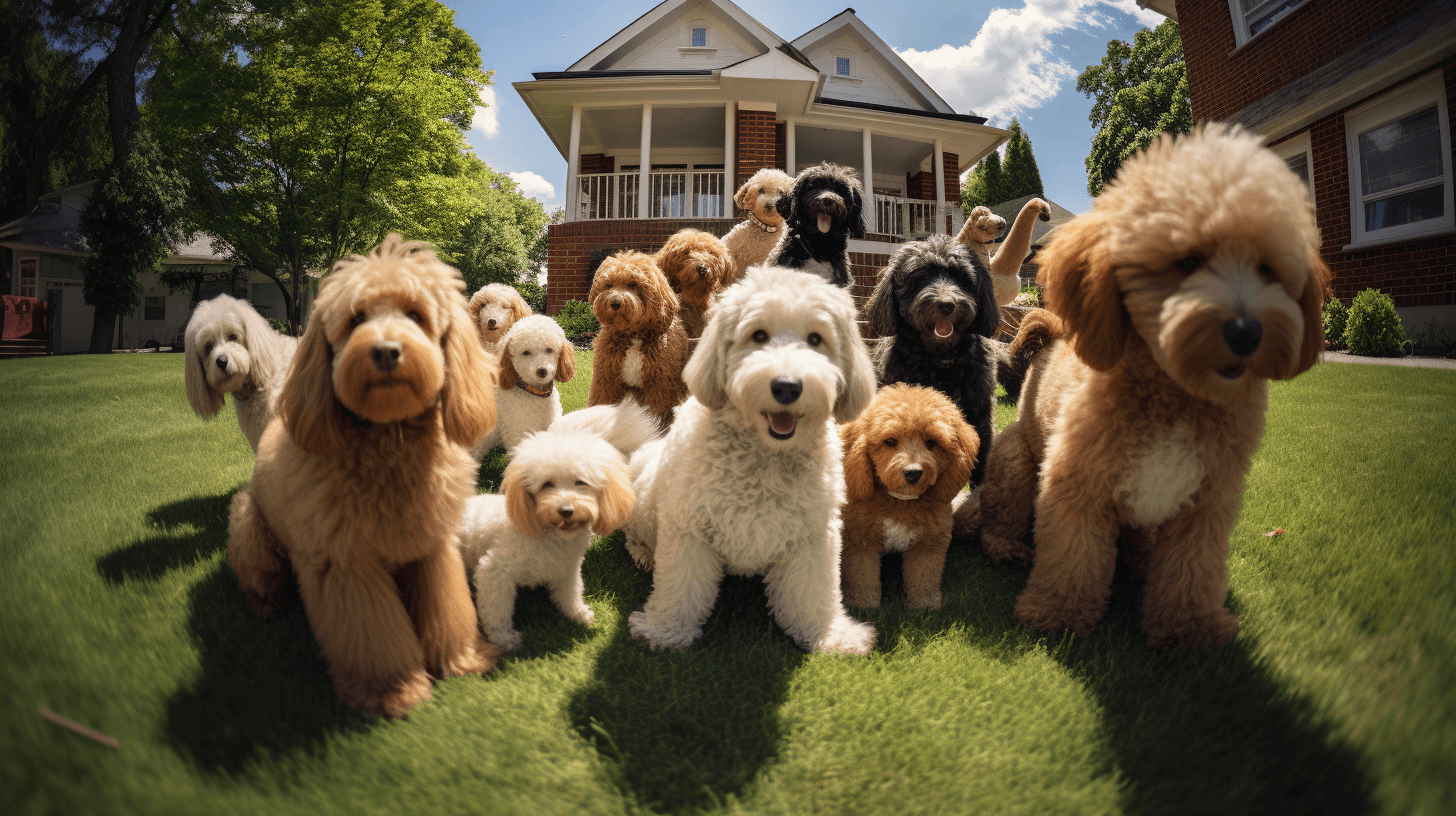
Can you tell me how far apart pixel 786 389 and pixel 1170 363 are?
51.9 inches

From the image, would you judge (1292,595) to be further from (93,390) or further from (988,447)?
(93,390)

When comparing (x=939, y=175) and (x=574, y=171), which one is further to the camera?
(x=939, y=175)

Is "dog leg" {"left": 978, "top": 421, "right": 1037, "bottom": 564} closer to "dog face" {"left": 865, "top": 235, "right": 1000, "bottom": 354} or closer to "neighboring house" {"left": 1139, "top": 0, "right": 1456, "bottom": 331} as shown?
"dog face" {"left": 865, "top": 235, "right": 1000, "bottom": 354}

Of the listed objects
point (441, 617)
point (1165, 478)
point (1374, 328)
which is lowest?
point (441, 617)

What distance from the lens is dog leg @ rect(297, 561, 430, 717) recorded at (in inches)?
79.4

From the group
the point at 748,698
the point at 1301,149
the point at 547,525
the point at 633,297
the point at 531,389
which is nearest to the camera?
the point at 748,698

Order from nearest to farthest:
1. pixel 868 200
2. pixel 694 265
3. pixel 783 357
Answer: pixel 783 357, pixel 694 265, pixel 868 200

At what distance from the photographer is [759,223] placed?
5758 millimetres

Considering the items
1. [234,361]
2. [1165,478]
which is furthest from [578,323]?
[1165,478]

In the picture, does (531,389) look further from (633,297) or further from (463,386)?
(463,386)

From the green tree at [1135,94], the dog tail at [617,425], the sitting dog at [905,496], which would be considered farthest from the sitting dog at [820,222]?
the green tree at [1135,94]

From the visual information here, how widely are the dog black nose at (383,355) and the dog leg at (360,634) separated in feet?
2.46

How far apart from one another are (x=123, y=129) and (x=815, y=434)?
29.7 feet

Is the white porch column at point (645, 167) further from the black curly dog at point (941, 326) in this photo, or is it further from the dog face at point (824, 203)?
the black curly dog at point (941, 326)
